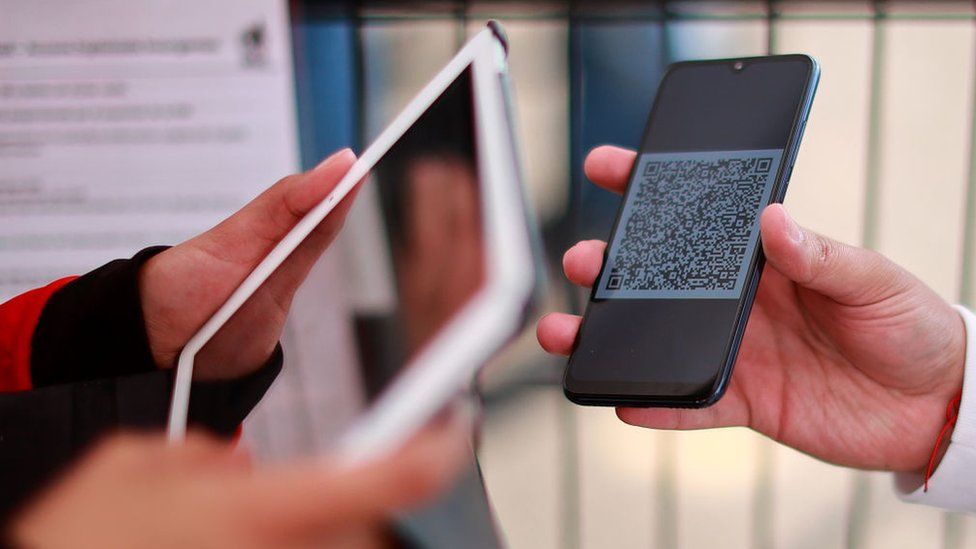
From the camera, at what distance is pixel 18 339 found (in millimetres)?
458

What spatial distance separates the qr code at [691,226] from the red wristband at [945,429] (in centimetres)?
18

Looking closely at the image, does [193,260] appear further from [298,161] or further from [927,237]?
[927,237]

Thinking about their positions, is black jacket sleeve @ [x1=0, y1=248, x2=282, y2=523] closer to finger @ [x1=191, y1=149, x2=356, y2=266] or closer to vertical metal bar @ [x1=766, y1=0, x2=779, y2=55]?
finger @ [x1=191, y1=149, x2=356, y2=266]

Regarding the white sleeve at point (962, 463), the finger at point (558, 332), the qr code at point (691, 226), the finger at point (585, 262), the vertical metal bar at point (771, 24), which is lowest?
the white sleeve at point (962, 463)

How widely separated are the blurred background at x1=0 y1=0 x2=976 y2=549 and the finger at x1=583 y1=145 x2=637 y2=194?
0.20 metres

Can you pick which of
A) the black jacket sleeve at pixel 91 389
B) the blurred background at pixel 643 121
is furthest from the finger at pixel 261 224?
the blurred background at pixel 643 121

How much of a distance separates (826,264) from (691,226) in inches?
2.8

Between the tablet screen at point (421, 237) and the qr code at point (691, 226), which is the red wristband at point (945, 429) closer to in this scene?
the qr code at point (691, 226)

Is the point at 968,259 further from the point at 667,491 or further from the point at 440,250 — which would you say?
the point at 440,250

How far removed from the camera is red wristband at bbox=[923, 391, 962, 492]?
0.51m

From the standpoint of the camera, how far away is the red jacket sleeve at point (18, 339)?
0.45m

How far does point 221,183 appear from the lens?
75 cm

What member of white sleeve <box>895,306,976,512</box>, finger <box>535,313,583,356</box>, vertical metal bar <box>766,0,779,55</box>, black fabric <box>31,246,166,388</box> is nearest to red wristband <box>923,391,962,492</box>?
white sleeve <box>895,306,976,512</box>

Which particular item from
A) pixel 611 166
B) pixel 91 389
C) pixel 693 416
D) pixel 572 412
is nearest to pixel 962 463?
pixel 693 416
